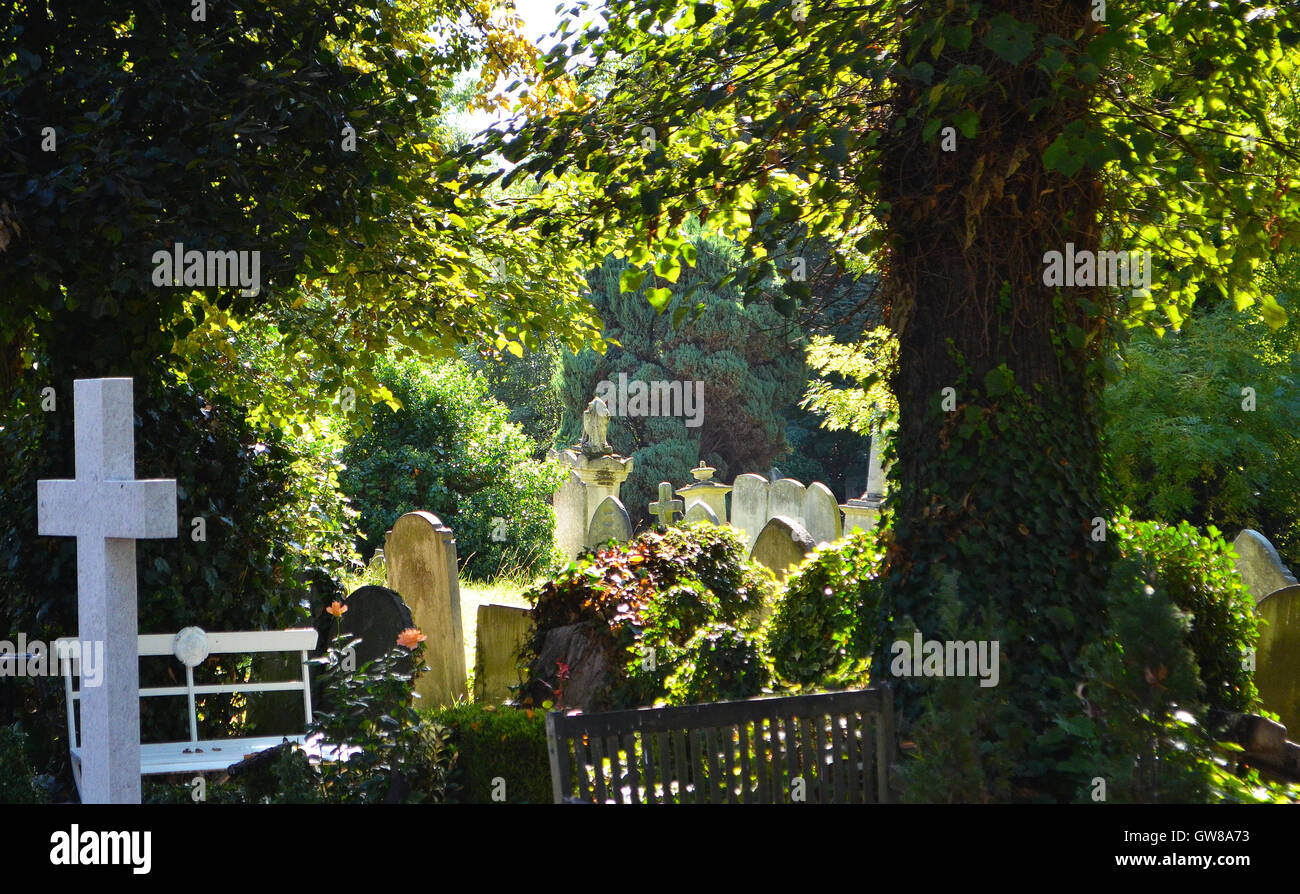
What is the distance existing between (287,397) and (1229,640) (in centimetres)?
735

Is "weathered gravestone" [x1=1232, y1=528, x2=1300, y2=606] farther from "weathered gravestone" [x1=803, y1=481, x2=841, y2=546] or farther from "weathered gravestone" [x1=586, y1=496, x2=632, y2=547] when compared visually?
"weathered gravestone" [x1=586, y1=496, x2=632, y2=547]

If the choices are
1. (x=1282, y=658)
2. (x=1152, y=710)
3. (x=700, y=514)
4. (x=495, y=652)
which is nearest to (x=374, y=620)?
(x=495, y=652)

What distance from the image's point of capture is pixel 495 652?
7.69m

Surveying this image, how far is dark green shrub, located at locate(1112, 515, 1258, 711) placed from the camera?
5.77 meters

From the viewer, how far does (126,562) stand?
12.2 ft

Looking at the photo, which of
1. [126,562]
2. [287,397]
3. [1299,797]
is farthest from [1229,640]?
[287,397]

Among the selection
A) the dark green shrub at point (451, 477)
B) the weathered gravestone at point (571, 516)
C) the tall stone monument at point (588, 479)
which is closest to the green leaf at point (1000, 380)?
the dark green shrub at point (451, 477)

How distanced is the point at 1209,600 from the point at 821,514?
9107mm

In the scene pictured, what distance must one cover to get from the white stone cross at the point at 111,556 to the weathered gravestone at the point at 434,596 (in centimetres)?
419

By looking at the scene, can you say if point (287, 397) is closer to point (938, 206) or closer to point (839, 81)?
point (839, 81)

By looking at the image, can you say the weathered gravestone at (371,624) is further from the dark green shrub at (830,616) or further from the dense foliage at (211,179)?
the dark green shrub at (830,616)

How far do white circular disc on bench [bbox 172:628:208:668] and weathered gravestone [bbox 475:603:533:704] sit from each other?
8.26 ft

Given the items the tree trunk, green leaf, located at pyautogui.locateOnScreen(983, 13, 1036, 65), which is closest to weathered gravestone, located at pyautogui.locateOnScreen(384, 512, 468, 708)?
the tree trunk
